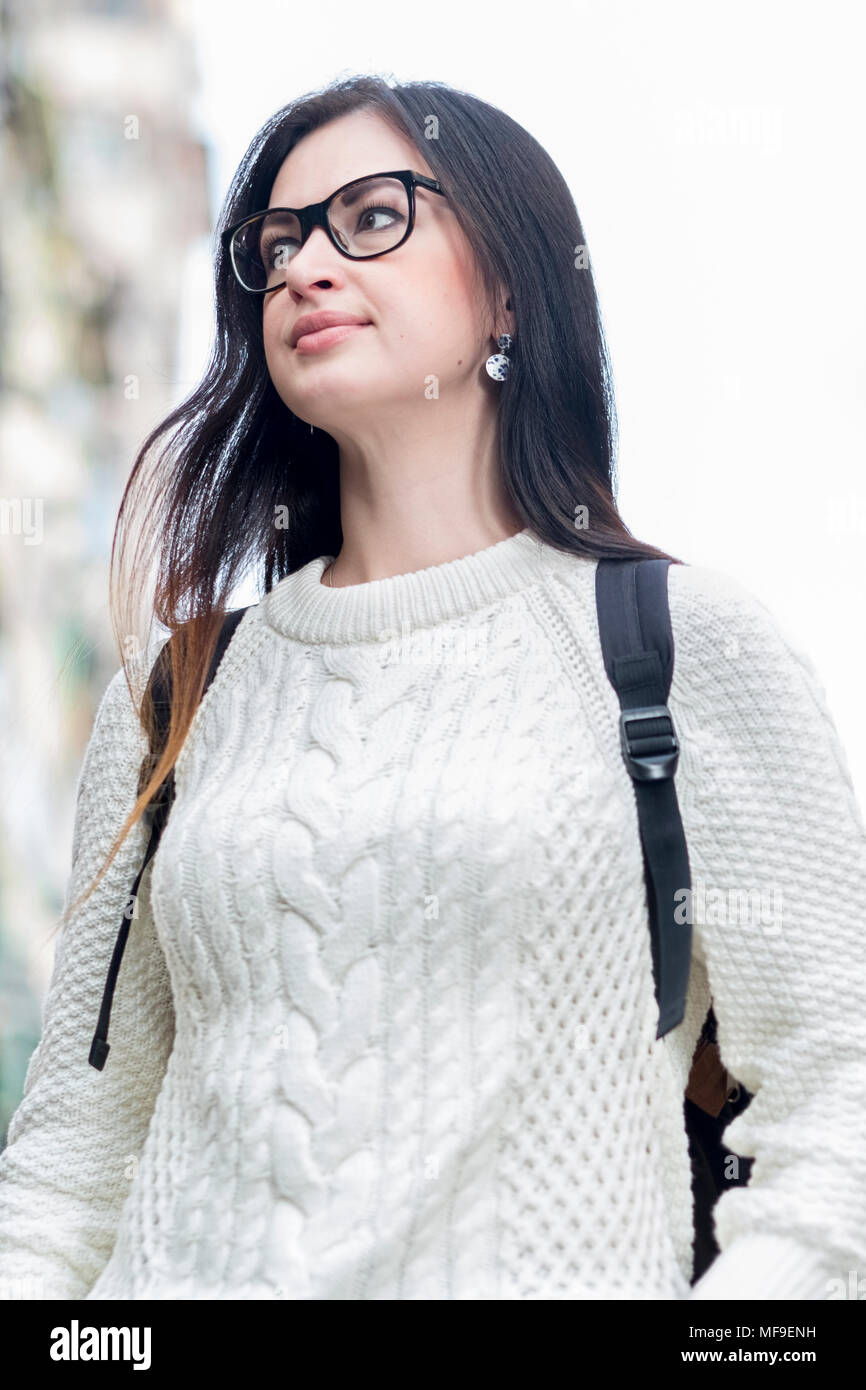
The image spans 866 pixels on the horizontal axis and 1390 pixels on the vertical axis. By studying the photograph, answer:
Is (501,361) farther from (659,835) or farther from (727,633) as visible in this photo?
(659,835)

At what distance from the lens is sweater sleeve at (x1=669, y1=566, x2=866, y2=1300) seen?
42.2 inches

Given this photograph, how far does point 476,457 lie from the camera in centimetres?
149

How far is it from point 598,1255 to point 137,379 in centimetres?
258

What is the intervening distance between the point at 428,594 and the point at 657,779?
1.09 feet

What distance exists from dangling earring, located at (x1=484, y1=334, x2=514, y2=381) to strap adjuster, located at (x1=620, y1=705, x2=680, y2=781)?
448 millimetres

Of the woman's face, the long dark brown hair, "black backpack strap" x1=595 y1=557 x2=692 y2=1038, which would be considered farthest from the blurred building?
"black backpack strap" x1=595 y1=557 x2=692 y2=1038

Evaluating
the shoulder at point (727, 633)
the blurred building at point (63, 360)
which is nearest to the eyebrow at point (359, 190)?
the shoulder at point (727, 633)

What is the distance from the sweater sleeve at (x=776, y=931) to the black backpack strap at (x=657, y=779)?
0.08 ft

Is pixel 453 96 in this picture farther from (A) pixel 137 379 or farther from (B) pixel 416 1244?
(A) pixel 137 379

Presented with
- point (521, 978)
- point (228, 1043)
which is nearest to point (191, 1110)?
point (228, 1043)

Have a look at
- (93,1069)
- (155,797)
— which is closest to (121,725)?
(155,797)

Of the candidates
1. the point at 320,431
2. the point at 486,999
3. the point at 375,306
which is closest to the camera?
the point at 486,999

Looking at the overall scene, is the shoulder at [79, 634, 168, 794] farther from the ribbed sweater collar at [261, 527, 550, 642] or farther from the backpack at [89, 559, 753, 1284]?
the ribbed sweater collar at [261, 527, 550, 642]

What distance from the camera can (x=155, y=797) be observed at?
56.9 inches
